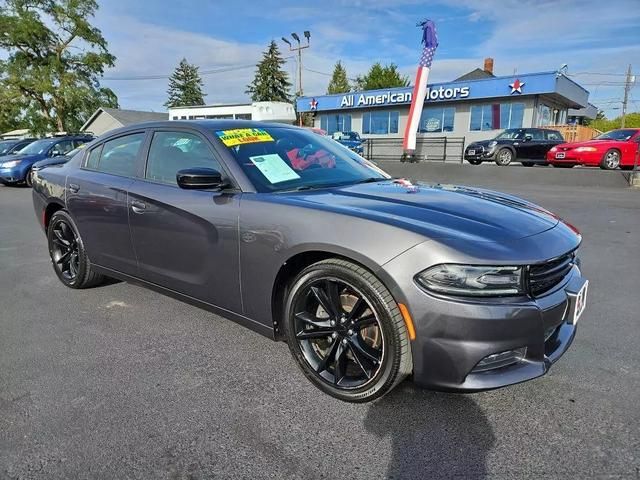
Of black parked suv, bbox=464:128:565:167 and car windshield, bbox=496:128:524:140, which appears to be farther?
car windshield, bbox=496:128:524:140

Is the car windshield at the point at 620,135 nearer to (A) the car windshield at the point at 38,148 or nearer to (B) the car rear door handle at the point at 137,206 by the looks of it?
(B) the car rear door handle at the point at 137,206

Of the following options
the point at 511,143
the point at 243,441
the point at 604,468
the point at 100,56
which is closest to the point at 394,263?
the point at 243,441

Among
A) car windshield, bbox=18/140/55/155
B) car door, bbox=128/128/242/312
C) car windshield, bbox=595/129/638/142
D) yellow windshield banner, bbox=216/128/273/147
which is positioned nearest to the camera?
car door, bbox=128/128/242/312

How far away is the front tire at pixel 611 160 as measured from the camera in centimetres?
1420

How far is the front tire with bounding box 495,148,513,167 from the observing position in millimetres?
17078

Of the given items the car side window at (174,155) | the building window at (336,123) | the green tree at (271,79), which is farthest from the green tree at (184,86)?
the car side window at (174,155)

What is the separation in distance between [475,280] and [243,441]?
131 centimetres

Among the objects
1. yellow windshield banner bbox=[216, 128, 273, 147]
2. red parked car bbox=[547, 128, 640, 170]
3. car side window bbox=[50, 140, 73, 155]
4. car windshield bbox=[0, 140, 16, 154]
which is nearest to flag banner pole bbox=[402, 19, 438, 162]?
red parked car bbox=[547, 128, 640, 170]

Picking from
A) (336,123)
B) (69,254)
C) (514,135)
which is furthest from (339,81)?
(69,254)

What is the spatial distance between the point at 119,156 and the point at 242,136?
128 centimetres

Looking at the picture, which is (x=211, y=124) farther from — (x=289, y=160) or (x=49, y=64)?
(x=49, y=64)

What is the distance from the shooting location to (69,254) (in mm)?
4219

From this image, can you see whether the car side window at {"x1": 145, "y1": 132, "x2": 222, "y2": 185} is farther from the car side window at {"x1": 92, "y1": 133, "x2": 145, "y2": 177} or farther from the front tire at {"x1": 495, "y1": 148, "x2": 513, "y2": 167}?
the front tire at {"x1": 495, "y1": 148, "x2": 513, "y2": 167}

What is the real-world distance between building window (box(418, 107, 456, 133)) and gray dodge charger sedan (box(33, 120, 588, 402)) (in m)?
24.9
